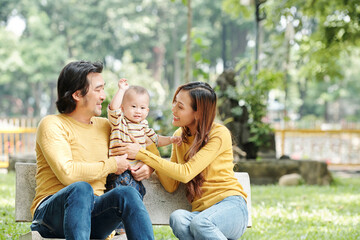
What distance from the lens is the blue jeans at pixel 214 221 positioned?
258 centimetres

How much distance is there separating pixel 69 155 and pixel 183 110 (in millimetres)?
739

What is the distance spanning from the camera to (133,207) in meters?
2.43

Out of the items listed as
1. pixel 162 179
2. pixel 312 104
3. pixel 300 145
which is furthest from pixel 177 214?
pixel 312 104

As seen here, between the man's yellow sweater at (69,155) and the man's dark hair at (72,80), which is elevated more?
the man's dark hair at (72,80)

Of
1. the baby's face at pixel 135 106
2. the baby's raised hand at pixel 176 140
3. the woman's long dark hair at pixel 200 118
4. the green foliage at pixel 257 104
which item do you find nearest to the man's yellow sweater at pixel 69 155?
the baby's face at pixel 135 106

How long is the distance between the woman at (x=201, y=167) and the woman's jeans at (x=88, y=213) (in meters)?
0.31

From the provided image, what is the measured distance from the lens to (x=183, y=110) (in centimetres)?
285

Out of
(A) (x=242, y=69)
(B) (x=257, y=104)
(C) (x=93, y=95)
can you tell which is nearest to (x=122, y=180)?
(C) (x=93, y=95)

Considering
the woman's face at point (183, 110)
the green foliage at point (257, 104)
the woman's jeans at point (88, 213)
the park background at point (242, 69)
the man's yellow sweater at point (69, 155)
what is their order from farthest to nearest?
the green foliage at point (257, 104) → the park background at point (242, 69) → the woman's face at point (183, 110) → the man's yellow sweater at point (69, 155) → the woman's jeans at point (88, 213)

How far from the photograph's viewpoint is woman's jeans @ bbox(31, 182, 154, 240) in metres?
2.33

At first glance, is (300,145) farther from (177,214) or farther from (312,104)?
(312,104)

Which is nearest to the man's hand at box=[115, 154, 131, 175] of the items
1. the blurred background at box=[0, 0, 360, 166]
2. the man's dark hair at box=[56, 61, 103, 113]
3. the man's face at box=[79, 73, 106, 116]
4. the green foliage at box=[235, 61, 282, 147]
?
the man's face at box=[79, 73, 106, 116]

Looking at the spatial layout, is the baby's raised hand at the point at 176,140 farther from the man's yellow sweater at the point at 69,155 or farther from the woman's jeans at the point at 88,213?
the woman's jeans at the point at 88,213

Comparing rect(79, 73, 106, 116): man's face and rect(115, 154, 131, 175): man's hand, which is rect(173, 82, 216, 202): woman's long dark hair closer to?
rect(115, 154, 131, 175): man's hand
